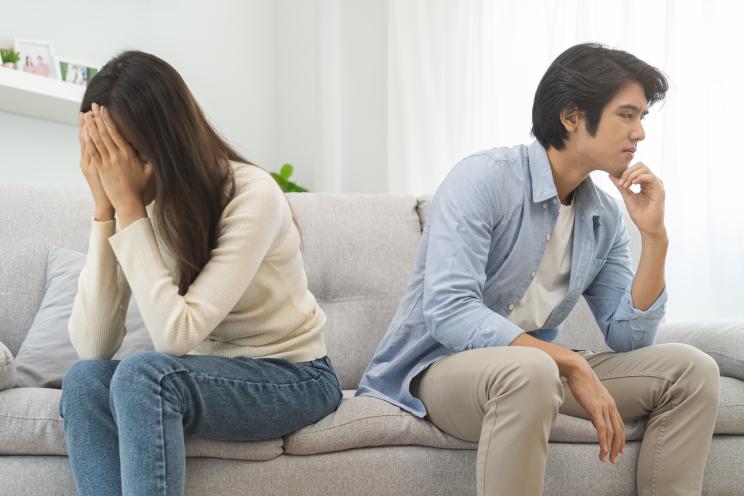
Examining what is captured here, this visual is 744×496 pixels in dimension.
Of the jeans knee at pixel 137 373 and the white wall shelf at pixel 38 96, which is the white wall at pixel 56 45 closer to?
the white wall shelf at pixel 38 96

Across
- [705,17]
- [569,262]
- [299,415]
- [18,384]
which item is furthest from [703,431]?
[705,17]

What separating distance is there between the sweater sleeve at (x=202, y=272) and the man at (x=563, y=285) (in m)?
0.34

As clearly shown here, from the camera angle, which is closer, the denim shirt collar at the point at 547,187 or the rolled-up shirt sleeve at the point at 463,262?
the rolled-up shirt sleeve at the point at 463,262

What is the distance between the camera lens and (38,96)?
2930mm

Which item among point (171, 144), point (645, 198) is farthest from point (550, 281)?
point (171, 144)

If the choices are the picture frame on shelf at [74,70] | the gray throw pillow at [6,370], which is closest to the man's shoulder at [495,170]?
the gray throw pillow at [6,370]

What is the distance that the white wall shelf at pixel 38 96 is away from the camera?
2826 millimetres

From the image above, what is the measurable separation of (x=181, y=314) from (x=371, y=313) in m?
0.83

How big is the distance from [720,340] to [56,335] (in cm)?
152

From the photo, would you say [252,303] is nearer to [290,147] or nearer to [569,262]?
[569,262]

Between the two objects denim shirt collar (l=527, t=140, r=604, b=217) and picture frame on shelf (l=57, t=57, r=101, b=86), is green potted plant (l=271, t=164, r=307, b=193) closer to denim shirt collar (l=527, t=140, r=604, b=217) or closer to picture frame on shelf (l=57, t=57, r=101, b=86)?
picture frame on shelf (l=57, t=57, r=101, b=86)

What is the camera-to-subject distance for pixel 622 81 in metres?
1.67

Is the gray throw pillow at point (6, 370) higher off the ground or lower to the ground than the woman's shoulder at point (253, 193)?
lower

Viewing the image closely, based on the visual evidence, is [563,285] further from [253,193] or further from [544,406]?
[253,193]
